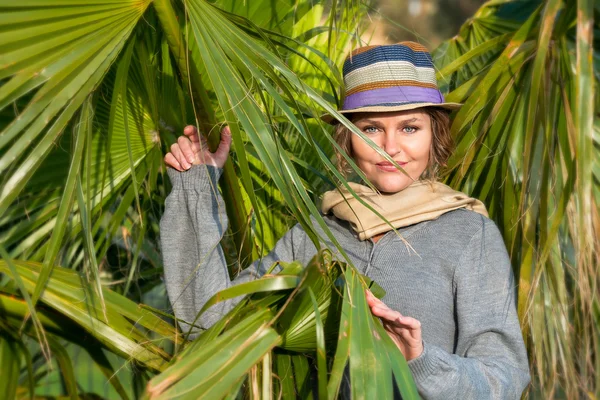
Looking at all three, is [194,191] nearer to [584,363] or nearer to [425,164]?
[425,164]

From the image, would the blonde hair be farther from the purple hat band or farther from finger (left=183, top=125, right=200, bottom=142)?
finger (left=183, top=125, right=200, bottom=142)

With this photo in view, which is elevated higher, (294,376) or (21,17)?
(21,17)

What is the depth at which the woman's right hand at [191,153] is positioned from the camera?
1.45m

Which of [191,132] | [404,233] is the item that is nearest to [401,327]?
[404,233]

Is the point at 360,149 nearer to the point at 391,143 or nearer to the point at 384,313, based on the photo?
the point at 391,143

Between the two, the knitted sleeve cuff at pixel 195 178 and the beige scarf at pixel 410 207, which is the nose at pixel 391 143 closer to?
the beige scarf at pixel 410 207

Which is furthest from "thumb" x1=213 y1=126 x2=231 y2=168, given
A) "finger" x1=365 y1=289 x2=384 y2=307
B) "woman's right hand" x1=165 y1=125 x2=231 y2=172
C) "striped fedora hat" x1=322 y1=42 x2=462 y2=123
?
"finger" x1=365 y1=289 x2=384 y2=307

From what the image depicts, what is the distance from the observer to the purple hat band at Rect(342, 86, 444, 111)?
4.97ft

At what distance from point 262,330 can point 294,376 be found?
248 millimetres

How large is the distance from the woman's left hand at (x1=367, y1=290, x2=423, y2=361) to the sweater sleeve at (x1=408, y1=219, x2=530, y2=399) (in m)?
0.02

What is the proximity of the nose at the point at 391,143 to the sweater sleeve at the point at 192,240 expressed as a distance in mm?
320

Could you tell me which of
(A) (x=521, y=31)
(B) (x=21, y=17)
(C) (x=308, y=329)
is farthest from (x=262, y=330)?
(A) (x=521, y=31)

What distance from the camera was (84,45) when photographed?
1.21 meters

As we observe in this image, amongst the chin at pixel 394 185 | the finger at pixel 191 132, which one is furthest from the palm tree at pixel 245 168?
the chin at pixel 394 185
